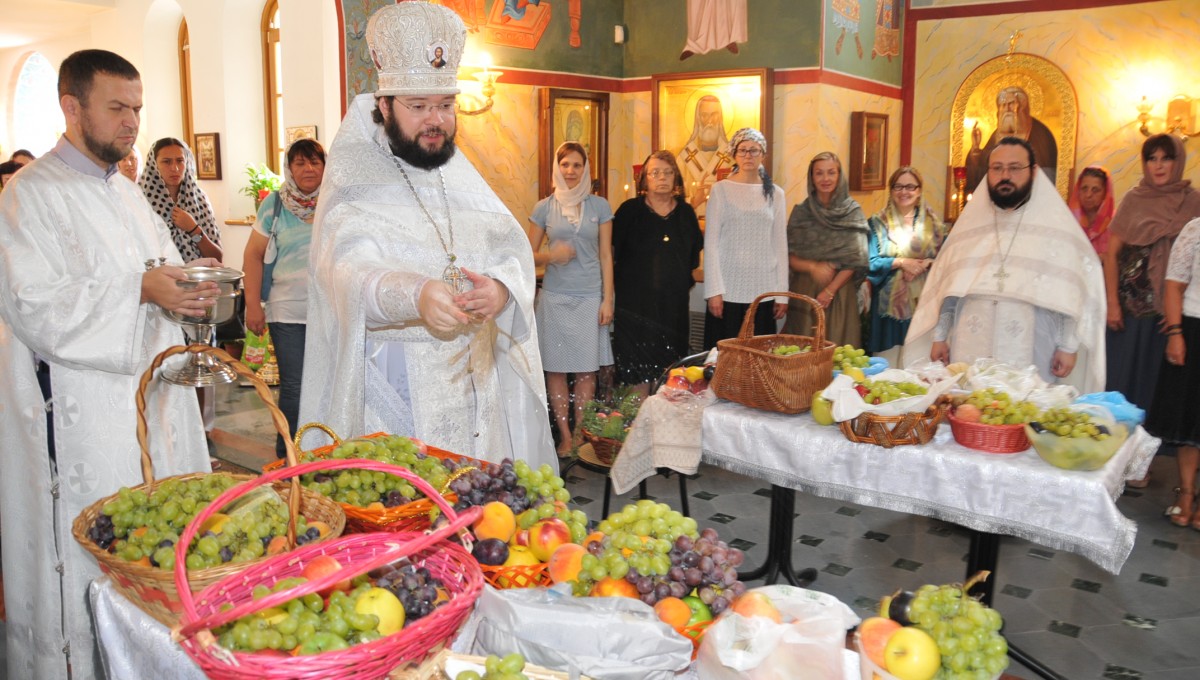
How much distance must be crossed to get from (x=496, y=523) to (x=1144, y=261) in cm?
492

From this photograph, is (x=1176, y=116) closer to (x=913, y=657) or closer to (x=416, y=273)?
(x=416, y=273)

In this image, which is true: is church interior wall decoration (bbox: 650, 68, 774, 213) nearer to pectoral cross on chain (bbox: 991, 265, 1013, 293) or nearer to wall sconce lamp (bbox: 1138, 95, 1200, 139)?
wall sconce lamp (bbox: 1138, 95, 1200, 139)

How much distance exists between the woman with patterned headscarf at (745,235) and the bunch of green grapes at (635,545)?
4.31 m

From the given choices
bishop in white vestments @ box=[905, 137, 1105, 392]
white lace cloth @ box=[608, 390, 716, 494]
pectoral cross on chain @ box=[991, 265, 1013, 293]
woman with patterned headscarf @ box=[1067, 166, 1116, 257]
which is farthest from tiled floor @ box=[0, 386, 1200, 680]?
woman with patterned headscarf @ box=[1067, 166, 1116, 257]

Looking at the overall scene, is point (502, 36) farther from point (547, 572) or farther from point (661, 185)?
point (547, 572)

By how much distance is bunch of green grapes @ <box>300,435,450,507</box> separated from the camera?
210 centimetres

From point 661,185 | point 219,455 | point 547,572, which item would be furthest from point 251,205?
point 547,572

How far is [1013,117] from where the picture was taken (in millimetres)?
10055

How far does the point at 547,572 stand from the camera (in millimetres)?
1775

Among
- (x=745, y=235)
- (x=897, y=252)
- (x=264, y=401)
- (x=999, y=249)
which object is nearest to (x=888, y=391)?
(x=999, y=249)

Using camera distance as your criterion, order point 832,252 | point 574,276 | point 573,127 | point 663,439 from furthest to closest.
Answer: point 573,127, point 832,252, point 574,276, point 663,439

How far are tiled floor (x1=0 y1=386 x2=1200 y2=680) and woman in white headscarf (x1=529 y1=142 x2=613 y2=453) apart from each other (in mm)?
769

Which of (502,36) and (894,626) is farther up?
(502,36)

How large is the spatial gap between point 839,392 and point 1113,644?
5.28 ft
